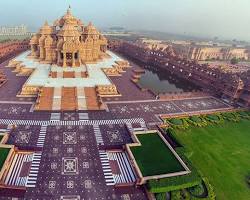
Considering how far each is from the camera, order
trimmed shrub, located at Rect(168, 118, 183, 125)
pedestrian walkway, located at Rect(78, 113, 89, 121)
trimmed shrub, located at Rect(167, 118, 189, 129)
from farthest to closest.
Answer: trimmed shrub, located at Rect(168, 118, 183, 125), trimmed shrub, located at Rect(167, 118, 189, 129), pedestrian walkway, located at Rect(78, 113, 89, 121)

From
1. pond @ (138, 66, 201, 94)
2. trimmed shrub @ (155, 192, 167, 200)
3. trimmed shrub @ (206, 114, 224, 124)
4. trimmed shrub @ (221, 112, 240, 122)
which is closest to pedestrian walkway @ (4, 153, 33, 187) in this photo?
trimmed shrub @ (155, 192, 167, 200)

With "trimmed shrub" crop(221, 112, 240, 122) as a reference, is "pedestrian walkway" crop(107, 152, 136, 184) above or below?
below

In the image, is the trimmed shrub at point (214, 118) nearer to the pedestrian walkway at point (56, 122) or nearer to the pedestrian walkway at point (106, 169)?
the pedestrian walkway at point (56, 122)

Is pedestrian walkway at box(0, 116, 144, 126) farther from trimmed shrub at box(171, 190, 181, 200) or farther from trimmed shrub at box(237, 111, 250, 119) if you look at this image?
trimmed shrub at box(237, 111, 250, 119)

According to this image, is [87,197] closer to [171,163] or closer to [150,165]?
[150,165]

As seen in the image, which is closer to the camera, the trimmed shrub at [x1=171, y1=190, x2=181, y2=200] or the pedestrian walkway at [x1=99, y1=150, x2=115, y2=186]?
the trimmed shrub at [x1=171, y1=190, x2=181, y2=200]

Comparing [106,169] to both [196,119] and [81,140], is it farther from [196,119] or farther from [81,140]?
[196,119]

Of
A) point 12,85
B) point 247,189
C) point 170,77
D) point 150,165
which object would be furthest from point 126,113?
point 170,77
